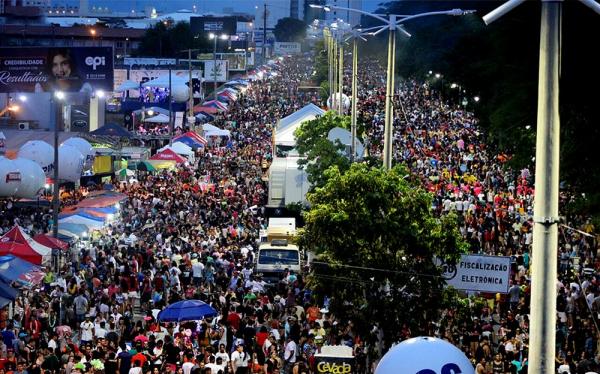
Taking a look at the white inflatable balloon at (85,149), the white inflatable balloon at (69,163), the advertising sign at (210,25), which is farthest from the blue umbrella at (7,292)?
the advertising sign at (210,25)

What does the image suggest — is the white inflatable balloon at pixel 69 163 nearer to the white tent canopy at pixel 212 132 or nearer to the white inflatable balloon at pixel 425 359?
the white tent canopy at pixel 212 132

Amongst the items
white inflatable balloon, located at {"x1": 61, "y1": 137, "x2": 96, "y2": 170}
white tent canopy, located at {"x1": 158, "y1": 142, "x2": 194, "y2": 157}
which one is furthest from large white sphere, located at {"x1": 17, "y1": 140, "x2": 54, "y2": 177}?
white tent canopy, located at {"x1": 158, "y1": 142, "x2": 194, "y2": 157}

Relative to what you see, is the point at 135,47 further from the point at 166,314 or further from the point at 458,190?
the point at 166,314

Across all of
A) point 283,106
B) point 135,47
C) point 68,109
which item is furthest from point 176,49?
point 68,109

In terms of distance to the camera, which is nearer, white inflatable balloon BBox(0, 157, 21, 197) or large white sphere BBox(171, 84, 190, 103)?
white inflatable balloon BBox(0, 157, 21, 197)

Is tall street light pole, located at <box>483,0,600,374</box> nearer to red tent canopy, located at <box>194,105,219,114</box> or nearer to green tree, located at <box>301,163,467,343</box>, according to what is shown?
green tree, located at <box>301,163,467,343</box>

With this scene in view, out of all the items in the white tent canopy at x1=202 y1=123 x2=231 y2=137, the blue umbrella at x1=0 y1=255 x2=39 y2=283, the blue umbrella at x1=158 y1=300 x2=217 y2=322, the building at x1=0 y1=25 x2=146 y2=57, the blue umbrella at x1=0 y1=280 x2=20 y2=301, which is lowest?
the blue umbrella at x1=158 y1=300 x2=217 y2=322
